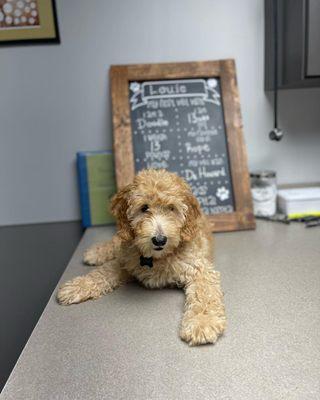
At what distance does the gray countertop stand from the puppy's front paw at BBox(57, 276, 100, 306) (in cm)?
2

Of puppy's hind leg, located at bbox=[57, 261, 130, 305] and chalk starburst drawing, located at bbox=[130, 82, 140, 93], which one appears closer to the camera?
puppy's hind leg, located at bbox=[57, 261, 130, 305]

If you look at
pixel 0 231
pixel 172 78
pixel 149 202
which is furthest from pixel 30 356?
pixel 172 78

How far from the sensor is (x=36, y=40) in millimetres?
1389

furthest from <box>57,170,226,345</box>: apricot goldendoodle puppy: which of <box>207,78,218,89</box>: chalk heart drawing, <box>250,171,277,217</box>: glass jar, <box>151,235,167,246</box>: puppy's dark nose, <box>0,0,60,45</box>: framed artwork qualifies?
<box>0,0,60,45</box>: framed artwork

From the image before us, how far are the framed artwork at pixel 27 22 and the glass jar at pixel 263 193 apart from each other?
0.92 m

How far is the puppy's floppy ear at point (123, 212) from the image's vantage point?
93 centimetres

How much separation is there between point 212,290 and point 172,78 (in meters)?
0.83

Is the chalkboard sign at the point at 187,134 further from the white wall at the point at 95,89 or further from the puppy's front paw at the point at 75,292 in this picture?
the puppy's front paw at the point at 75,292

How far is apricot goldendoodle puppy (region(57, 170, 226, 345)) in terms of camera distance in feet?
2.88

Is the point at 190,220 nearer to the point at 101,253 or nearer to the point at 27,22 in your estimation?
the point at 101,253

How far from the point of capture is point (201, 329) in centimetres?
73

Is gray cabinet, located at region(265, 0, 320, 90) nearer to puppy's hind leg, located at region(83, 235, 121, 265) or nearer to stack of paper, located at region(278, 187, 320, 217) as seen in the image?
stack of paper, located at region(278, 187, 320, 217)

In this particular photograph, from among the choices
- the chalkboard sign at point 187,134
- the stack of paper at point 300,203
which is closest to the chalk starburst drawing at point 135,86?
the chalkboard sign at point 187,134

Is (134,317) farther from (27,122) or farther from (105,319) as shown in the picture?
(27,122)
